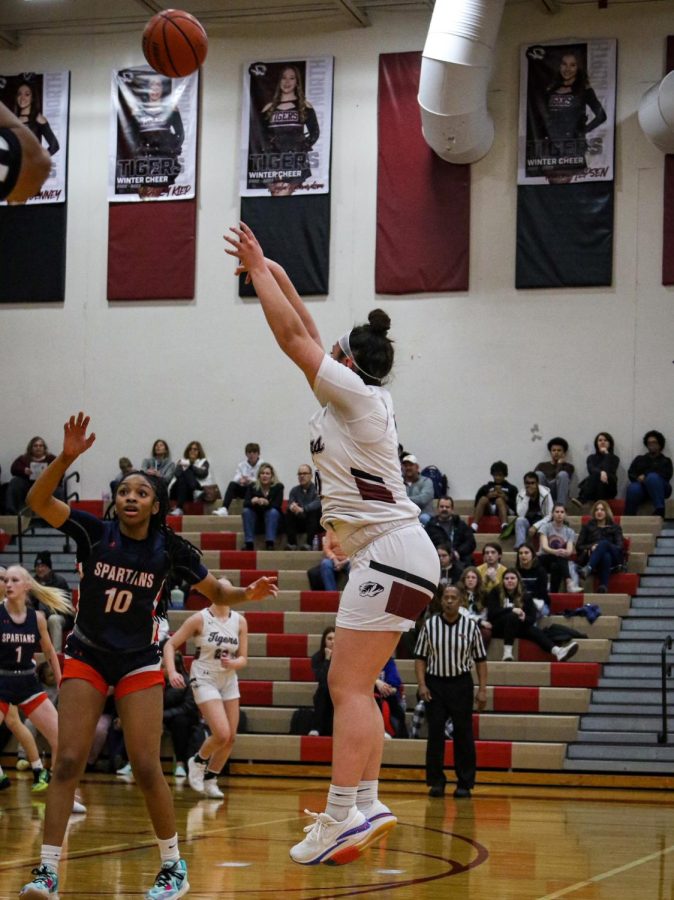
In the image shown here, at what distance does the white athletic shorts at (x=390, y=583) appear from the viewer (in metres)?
5.50

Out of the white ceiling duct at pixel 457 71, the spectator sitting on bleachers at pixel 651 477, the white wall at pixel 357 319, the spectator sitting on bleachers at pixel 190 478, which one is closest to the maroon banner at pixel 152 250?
the white wall at pixel 357 319

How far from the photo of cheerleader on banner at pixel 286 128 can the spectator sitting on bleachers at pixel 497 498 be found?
5.75 meters

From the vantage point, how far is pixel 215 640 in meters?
11.7

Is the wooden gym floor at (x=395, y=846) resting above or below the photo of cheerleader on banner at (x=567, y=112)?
below

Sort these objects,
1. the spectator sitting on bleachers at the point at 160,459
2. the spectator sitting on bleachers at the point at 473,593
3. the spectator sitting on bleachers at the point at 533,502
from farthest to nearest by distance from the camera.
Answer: the spectator sitting on bleachers at the point at 160,459 < the spectator sitting on bleachers at the point at 533,502 < the spectator sitting on bleachers at the point at 473,593

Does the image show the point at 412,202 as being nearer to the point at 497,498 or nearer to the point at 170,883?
the point at 497,498

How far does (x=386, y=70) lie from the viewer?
2122 centimetres

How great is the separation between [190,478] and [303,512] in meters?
2.59

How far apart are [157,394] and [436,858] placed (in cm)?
1474

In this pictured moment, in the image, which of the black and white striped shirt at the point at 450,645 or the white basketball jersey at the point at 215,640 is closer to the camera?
the white basketball jersey at the point at 215,640

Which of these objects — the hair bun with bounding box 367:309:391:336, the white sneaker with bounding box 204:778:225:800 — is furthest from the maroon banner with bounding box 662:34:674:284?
the hair bun with bounding box 367:309:391:336

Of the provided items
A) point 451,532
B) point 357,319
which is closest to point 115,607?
point 451,532

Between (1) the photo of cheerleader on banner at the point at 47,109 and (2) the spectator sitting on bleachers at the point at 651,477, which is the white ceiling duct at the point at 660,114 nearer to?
(2) the spectator sitting on bleachers at the point at 651,477

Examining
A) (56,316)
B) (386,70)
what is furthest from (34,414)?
(386,70)
